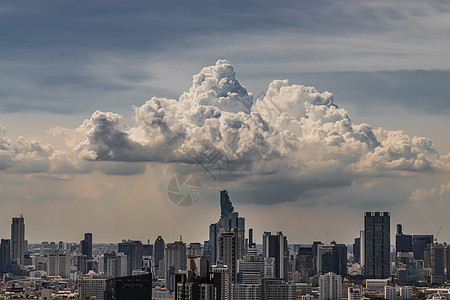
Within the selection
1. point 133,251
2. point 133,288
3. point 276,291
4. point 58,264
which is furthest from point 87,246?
point 133,288

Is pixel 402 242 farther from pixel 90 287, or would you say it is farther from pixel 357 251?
pixel 90 287

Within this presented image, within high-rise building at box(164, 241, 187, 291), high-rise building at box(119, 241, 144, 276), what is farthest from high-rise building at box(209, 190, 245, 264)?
high-rise building at box(119, 241, 144, 276)

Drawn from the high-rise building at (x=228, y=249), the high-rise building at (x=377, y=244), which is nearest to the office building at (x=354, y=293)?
the high-rise building at (x=228, y=249)

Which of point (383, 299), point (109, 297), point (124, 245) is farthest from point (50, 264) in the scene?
point (109, 297)

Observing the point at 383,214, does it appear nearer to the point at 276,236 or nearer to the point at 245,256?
the point at 276,236

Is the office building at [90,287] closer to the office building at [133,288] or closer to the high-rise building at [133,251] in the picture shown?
the office building at [133,288]

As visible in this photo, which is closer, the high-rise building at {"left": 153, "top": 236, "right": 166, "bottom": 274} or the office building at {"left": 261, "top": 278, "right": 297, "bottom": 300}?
the office building at {"left": 261, "top": 278, "right": 297, "bottom": 300}

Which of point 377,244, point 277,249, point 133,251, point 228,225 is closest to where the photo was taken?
point 228,225

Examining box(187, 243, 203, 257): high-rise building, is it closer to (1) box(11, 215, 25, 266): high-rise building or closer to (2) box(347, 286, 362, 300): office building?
(2) box(347, 286, 362, 300): office building
